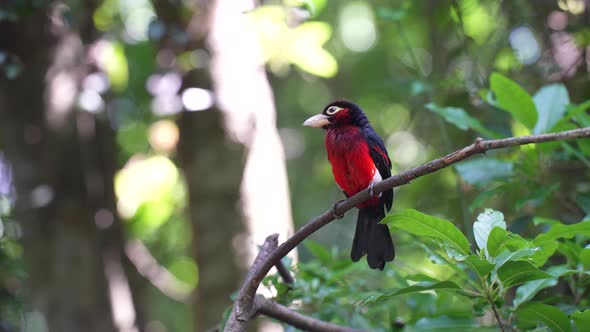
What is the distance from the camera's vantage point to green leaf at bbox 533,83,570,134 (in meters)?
2.92

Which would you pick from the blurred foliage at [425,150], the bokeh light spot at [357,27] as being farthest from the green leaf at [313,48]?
the bokeh light spot at [357,27]

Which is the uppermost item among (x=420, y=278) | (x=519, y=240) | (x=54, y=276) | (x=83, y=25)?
(x=83, y=25)

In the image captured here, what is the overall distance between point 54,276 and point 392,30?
4.56 metres

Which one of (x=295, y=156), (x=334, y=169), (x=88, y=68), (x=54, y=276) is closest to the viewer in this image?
(x=334, y=169)

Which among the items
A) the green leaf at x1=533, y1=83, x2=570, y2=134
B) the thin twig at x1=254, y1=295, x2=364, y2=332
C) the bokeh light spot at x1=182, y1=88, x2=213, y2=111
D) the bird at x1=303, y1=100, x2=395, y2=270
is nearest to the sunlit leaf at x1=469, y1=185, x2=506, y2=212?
the green leaf at x1=533, y1=83, x2=570, y2=134

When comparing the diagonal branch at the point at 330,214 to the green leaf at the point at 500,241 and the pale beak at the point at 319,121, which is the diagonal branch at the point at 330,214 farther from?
the pale beak at the point at 319,121

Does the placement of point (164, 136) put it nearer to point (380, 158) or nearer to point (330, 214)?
point (380, 158)

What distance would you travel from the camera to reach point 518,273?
194 centimetres

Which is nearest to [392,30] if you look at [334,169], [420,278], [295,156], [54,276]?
[295,156]

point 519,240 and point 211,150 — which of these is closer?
point 519,240

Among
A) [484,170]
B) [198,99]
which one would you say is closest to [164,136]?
[198,99]

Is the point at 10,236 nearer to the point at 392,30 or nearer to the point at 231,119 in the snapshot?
the point at 231,119

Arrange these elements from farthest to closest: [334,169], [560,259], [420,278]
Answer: [334,169], [560,259], [420,278]

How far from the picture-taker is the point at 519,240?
188 centimetres
